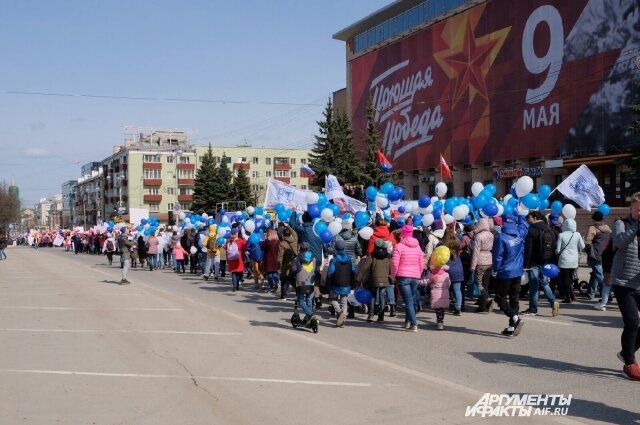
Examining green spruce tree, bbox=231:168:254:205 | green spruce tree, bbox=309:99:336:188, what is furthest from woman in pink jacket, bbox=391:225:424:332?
green spruce tree, bbox=231:168:254:205

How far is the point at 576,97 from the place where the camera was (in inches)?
1636

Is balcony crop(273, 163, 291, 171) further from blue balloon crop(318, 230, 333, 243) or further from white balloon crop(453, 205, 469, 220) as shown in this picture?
blue balloon crop(318, 230, 333, 243)

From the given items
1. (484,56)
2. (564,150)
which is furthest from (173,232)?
(484,56)

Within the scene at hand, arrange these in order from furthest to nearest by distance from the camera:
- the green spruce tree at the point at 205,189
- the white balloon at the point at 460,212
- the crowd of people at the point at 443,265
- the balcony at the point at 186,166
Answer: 1. the balcony at the point at 186,166
2. the green spruce tree at the point at 205,189
3. the white balloon at the point at 460,212
4. the crowd of people at the point at 443,265

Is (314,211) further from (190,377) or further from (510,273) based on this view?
(190,377)

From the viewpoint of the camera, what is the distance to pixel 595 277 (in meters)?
14.2

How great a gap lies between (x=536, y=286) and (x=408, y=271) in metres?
2.81

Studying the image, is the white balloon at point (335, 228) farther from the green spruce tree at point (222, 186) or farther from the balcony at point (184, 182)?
the balcony at point (184, 182)

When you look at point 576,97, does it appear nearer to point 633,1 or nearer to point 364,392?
point 633,1

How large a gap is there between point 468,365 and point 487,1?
150 ft

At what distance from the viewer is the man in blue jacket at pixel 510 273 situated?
32.9 feet

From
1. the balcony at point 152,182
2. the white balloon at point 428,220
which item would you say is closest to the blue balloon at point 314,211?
the white balloon at point 428,220

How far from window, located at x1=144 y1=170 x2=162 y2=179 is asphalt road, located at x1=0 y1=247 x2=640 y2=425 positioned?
96968 millimetres

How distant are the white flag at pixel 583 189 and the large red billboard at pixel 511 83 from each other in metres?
20.6
